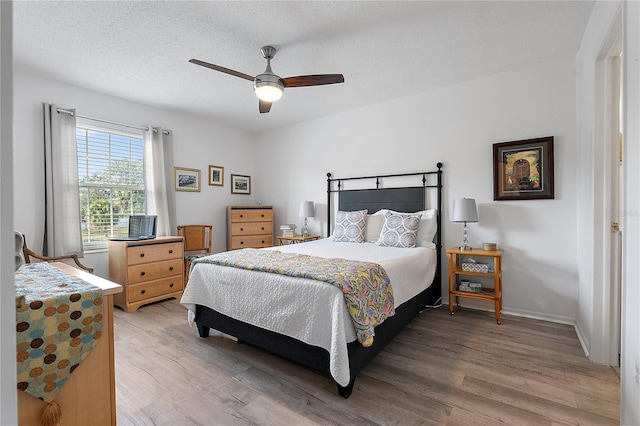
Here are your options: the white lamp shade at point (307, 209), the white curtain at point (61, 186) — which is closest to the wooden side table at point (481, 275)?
the white lamp shade at point (307, 209)

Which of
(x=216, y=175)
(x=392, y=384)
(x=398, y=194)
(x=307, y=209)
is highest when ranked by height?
(x=216, y=175)

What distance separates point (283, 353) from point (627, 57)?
8.23 feet

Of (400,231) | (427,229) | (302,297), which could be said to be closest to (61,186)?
(302,297)

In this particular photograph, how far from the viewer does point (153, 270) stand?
357cm

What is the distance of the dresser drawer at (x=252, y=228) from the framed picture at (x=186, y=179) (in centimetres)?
84

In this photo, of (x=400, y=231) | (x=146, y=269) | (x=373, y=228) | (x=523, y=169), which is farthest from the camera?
(x=373, y=228)

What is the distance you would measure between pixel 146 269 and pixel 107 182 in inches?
48.9

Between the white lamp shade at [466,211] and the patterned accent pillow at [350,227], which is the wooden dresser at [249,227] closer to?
the patterned accent pillow at [350,227]

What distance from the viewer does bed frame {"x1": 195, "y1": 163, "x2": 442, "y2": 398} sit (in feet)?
6.15

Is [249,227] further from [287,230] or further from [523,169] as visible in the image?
[523,169]

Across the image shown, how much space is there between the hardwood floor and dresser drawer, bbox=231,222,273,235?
7.25 ft

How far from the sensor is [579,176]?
2668mm

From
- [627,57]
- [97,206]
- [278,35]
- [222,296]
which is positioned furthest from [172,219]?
[627,57]

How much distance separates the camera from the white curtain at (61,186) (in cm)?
309
